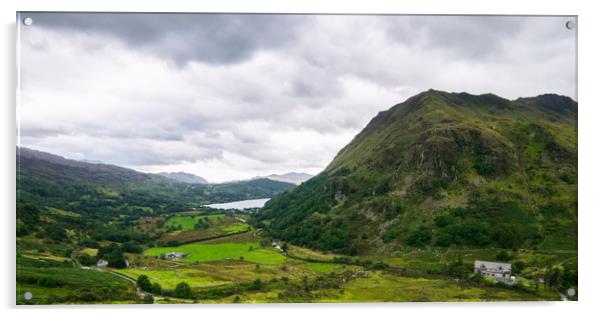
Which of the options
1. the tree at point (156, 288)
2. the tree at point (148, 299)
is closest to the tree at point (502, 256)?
the tree at point (156, 288)

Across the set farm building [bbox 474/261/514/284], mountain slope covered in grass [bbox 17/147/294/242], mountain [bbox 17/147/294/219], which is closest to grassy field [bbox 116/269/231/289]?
mountain slope covered in grass [bbox 17/147/294/242]

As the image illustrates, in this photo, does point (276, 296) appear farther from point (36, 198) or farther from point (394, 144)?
point (394, 144)

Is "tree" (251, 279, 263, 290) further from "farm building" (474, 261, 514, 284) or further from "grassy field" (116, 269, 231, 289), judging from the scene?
"farm building" (474, 261, 514, 284)

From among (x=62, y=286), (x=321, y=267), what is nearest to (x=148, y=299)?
(x=62, y=286)

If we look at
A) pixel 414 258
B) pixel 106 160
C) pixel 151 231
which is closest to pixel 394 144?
pixel 414 258

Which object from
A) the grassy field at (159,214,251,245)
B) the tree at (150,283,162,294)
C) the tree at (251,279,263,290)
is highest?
the grassy field at (159,214,251,245)

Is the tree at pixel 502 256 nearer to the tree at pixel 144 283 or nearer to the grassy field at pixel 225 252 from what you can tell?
the grassy field at pixel 225 252
